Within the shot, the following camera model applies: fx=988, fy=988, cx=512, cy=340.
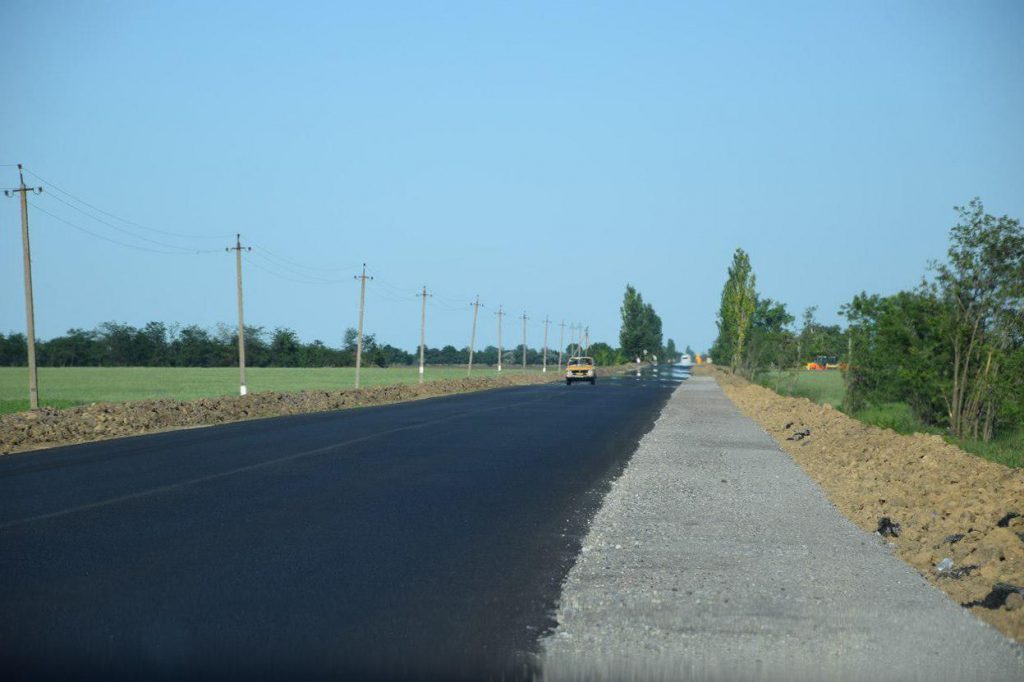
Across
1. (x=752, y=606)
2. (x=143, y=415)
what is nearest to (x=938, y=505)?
(x=752, y=606)

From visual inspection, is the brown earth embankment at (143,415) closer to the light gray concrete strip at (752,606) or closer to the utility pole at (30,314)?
the utility pole at (30,314)

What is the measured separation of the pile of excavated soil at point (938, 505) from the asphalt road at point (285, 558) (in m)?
3.22

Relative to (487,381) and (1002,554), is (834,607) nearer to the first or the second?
(1002,554)

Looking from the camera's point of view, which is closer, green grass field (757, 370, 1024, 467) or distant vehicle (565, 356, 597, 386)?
green grass field (757, 370, 1024, 467)

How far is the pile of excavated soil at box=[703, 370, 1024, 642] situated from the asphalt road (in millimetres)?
3216

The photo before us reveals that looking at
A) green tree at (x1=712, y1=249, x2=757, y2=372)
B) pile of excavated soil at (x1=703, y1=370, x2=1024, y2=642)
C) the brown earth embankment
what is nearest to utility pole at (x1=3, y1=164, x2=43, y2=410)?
the brown earth embankment

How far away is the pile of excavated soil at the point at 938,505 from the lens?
7.98 m

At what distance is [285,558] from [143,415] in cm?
1897

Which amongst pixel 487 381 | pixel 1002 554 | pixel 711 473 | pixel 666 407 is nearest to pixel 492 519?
pixel 1002 554

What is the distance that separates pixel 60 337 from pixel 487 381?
74.5m

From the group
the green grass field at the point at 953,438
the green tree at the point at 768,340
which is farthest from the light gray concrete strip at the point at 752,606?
the green tree at the point at 768,340

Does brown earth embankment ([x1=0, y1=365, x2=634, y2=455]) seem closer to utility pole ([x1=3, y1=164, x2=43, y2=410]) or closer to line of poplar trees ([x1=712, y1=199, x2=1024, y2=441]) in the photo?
utility pole ([x1=3, y1=164, x2=43, y2=410])

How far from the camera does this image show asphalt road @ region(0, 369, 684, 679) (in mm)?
5895

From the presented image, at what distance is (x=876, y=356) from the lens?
32094 millimetres
